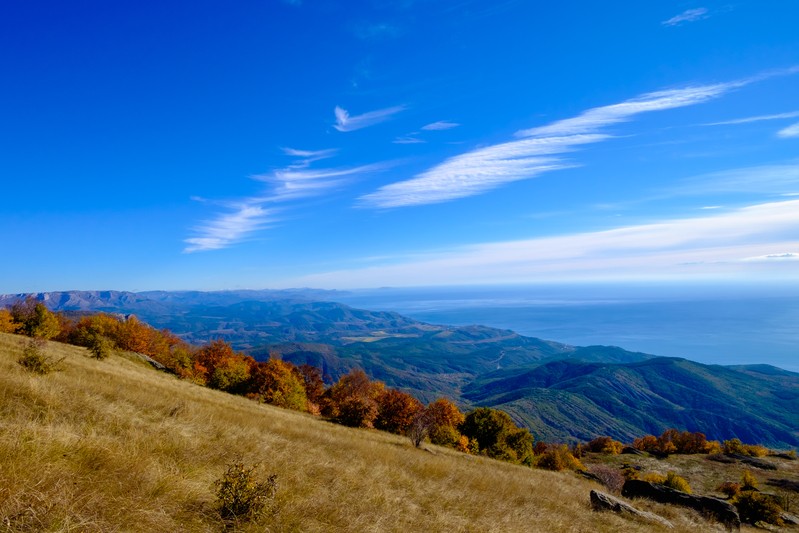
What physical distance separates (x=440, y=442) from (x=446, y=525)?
41.0 meters

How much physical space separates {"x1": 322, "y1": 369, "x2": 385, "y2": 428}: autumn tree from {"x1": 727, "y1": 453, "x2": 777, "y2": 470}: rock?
53976mm

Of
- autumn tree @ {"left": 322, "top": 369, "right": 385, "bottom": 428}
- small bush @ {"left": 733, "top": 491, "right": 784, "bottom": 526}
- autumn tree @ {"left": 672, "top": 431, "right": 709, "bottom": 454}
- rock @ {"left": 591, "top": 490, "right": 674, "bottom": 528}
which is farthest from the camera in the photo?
autumn tree @ {"left": 672, "top": 431, "right": 709, "bottom": 454}

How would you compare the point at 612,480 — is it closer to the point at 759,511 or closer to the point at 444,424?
the point at 759,511

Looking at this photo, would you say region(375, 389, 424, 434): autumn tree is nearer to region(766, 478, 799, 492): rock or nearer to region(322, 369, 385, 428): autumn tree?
region(322, 369, 385, 428): autumn tree

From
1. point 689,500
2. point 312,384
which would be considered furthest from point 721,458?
point 312,384

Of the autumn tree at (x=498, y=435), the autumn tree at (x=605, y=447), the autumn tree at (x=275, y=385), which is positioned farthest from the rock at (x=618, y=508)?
the autumn tree at (x=605, y=447)

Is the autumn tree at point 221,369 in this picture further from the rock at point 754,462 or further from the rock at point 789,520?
the rock at point 754,462

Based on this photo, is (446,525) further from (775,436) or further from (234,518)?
(775,436)

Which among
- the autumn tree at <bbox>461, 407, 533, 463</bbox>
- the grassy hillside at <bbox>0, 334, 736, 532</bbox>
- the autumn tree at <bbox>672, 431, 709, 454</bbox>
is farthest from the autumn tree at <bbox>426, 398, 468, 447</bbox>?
the autumn tree at <bbox>672, 431, 709, 454</bbox>

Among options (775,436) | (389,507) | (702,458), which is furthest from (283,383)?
(775,436)

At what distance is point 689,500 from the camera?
15.2 meters

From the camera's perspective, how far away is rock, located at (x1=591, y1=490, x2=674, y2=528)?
Answer: 11961mm

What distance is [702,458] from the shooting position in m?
58.8

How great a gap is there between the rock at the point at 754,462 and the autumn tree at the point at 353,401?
54.0 meters
